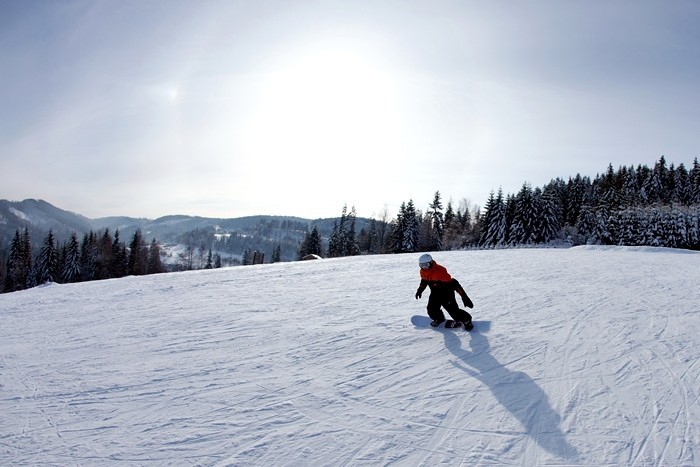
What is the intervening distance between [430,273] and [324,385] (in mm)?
3178

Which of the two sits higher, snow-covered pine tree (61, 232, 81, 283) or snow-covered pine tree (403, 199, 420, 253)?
snow-covered pine tree (403, 199, 420, 253)

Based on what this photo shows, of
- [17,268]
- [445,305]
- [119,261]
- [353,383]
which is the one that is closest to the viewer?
[353,383]

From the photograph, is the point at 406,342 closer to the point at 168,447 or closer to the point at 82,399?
the point at 168,447

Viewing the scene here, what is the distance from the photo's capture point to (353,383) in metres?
4.74

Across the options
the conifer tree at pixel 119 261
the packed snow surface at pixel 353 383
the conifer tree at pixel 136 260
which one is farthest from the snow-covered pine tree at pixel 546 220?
the conifer tree at pixel 119 261

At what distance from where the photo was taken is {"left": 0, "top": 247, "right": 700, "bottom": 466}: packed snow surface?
346 centimetres

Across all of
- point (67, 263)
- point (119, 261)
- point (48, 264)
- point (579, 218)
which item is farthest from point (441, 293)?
point (67, 263)

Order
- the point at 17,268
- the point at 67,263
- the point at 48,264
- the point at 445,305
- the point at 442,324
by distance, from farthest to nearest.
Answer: the point at 17,268
the point at 67,263
the point at 48,264
the point at 442,324
the point at 445,305

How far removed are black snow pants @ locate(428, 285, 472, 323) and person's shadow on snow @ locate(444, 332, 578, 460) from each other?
2.76 feet

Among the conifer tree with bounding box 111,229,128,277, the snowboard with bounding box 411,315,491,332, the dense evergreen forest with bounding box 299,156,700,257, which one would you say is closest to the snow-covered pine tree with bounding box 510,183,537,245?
the dense evergreen forest with bounding box 299,156,700,257

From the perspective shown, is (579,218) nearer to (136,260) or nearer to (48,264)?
(136,260)

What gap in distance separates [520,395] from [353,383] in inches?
78.1

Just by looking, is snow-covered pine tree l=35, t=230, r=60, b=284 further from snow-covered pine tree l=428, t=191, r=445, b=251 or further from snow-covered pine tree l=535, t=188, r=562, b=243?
snow-covered pine tree l=535, t=188, r=562, b=243

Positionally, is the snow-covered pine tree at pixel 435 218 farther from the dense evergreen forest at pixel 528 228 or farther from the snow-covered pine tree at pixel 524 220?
the snow-covered pine tree at pixel 524 220
